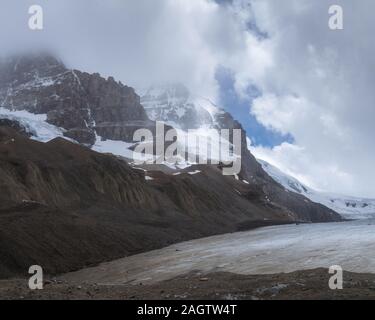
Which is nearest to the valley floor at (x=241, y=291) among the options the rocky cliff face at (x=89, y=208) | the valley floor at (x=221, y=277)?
the valley floor at (x=221, y=277)

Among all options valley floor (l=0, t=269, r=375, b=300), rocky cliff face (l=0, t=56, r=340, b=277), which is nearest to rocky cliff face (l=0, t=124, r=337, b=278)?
rocky cliff face (l=0, t=56, r=340, b=277)

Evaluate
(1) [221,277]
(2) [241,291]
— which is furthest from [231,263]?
(2) [241,291]

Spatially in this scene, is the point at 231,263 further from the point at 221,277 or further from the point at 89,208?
the point at 89,208

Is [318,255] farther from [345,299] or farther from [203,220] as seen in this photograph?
[203,220]

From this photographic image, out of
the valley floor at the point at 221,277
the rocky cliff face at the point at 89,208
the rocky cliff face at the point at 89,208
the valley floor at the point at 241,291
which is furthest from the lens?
the rocky cliff face at the point at 89,208

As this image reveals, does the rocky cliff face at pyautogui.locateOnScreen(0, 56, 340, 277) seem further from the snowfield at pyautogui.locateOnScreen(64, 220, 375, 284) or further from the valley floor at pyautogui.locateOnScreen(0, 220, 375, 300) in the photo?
the snowfield at pyautogui.locateOnScreen(64, 220, 375, 284)

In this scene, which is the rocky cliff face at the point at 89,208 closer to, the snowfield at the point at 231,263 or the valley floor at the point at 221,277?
the valley floor at the point at 221,277

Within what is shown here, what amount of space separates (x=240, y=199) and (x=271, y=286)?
13193 centimetres

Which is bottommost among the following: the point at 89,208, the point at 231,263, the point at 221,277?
the point at 89,208

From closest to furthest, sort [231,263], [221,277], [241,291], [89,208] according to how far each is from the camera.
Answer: [241,291] < [221,277] < [231,263] < [89,208]

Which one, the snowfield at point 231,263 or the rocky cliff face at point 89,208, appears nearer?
the snowfield at point 231,263

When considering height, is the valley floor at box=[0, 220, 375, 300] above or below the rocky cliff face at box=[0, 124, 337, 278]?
above

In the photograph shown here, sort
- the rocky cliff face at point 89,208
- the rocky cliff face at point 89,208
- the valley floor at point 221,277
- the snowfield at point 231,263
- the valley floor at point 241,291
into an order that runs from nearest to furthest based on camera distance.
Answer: the valley floor at point 241,291 < the valley floor at point 221,277 < the snowfield at point 231,263 < the rocky cliff face at point 89,208 < the rocky cliff face at point 89,208
